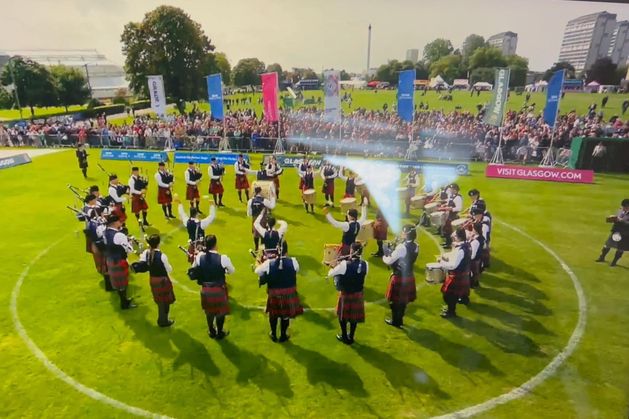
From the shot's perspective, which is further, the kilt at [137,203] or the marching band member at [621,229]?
the kilt at [137,203]

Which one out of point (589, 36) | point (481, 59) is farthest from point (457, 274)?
point (481, 59)

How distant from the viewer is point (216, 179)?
48.1 ft

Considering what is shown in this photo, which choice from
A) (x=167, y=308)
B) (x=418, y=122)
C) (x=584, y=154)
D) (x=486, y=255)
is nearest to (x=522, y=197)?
(x=584, y=154)

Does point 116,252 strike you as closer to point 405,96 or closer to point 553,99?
point 405,96

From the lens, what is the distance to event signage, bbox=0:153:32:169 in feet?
72.2

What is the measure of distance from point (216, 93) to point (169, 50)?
8997mm

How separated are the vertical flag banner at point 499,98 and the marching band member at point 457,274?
15025 millimetres

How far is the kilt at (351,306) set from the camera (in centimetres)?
691

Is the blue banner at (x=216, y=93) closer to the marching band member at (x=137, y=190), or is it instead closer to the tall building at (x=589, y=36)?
the marching band member at (x=137, y=190)

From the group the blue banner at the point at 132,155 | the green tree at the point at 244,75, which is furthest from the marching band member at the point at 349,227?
the green tree at the point at 244,75

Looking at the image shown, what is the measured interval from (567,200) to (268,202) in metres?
12.2

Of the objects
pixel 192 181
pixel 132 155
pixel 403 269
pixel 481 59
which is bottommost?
pixel 132 155

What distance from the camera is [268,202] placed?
10.2 meters

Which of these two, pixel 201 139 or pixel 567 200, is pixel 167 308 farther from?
pixel 201 139
